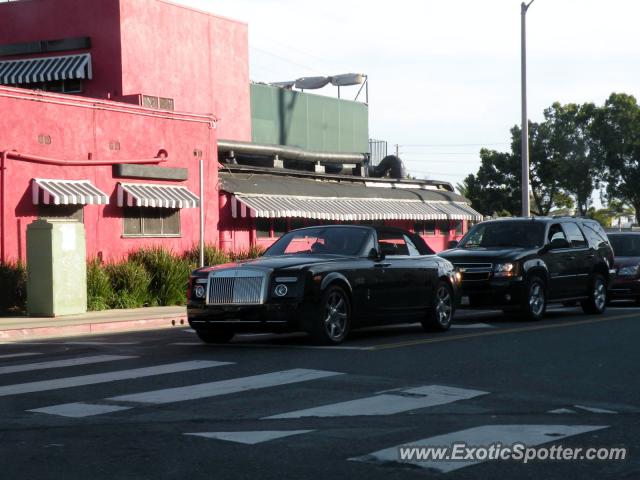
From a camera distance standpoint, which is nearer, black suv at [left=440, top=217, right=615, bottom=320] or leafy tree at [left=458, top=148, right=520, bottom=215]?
black suv at [left=440, top=217, right=615, bottom=320]

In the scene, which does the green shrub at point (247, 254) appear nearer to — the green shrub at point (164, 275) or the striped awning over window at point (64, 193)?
the green shrub at point (164, 275)

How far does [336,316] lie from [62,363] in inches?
139

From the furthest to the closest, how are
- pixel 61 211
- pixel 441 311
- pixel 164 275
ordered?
1. pixel 164 275
2. pixel 61 211
3. pixel 441 311

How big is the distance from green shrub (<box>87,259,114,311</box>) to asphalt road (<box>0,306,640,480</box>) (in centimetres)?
732

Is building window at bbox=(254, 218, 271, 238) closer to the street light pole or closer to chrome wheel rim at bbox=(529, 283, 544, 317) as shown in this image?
the street light pole

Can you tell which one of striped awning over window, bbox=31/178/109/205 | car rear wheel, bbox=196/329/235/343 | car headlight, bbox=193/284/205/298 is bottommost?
car rear wheel, bbox=196/329/235/343

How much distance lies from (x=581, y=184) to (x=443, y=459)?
171 feet

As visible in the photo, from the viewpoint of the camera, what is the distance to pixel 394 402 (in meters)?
9.09

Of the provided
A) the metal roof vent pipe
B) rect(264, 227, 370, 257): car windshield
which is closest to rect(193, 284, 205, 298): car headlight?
rect(264, 227, 370, 257): car windshield

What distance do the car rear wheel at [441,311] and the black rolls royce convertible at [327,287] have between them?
15mm

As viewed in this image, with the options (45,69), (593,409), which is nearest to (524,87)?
(45,69)

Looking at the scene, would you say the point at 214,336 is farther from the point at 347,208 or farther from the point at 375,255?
the point at 347,208

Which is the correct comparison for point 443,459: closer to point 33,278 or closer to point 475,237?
point 475,237

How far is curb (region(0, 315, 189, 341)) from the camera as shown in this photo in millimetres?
17266
